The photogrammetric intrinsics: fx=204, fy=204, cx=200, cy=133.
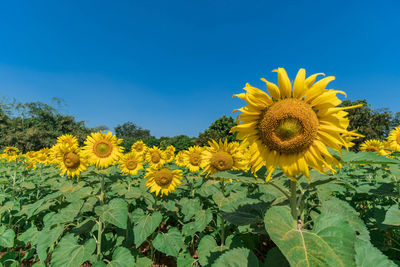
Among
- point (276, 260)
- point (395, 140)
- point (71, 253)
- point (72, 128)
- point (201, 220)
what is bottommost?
point (71, 253)

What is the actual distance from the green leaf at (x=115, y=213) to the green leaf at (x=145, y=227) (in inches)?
19.3

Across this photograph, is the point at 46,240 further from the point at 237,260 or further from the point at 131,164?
the point at 131,164

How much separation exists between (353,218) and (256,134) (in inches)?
43.3

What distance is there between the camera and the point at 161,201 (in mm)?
3869

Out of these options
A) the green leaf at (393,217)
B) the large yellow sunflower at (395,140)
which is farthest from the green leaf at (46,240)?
the large yellow sunflower at (395,140)

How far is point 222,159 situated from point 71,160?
3.29m

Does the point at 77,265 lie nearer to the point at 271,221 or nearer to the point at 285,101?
the point at 271,221

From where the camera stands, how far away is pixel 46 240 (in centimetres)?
276

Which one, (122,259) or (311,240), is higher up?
(311,240)

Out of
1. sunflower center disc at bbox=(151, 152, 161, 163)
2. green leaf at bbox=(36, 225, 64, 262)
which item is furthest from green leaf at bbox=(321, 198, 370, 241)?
sunflower center disc at bbox=(151, 152, 161, 163)

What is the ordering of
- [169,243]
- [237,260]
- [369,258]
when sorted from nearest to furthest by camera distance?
1. [369,258]
2. [237,260]
3. [169,243]

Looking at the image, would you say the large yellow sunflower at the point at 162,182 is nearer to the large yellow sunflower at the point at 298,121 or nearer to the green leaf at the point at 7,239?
the green leaf at the point at 7,239

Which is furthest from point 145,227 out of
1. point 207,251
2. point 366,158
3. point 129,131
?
point 129,131

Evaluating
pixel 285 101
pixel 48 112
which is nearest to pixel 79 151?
pixel 285 101
